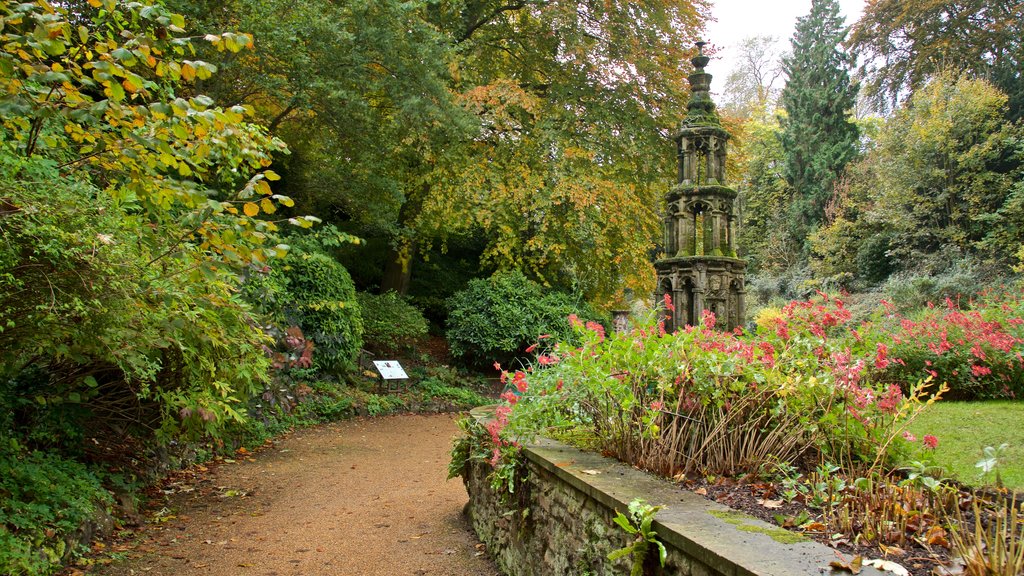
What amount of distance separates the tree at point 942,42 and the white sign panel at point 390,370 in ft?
57.5

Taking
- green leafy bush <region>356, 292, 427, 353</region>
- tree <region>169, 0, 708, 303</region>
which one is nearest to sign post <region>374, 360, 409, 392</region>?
green leafy bush <region>356, 292, 427, 353</region>

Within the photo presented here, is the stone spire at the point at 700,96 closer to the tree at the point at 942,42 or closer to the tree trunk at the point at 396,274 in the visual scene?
the tree trunk at the point at 396,274

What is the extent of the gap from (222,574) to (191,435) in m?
1.12

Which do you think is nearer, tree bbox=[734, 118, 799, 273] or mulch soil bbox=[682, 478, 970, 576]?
mulch soil bbox=[682, 478, 970, 576]

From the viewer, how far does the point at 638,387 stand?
11.2ft

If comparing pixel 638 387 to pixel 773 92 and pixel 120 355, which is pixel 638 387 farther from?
pixel 773 92

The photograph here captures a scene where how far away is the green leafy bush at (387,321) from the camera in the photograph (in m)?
12.0

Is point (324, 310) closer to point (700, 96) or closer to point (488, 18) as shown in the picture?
point (700, 96)

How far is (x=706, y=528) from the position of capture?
7.08 ft

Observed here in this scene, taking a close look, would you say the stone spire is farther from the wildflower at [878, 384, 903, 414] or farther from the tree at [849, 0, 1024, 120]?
the tree at [849, 0, 1024, 120]

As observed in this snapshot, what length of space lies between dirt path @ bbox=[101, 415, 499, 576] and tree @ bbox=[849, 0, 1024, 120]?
1929 centimetres

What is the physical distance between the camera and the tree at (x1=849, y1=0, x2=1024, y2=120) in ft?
62.3

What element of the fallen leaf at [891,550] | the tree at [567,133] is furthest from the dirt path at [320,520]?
the tree at [567,133]

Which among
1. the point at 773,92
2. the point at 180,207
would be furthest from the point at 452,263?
the point at 773,92
